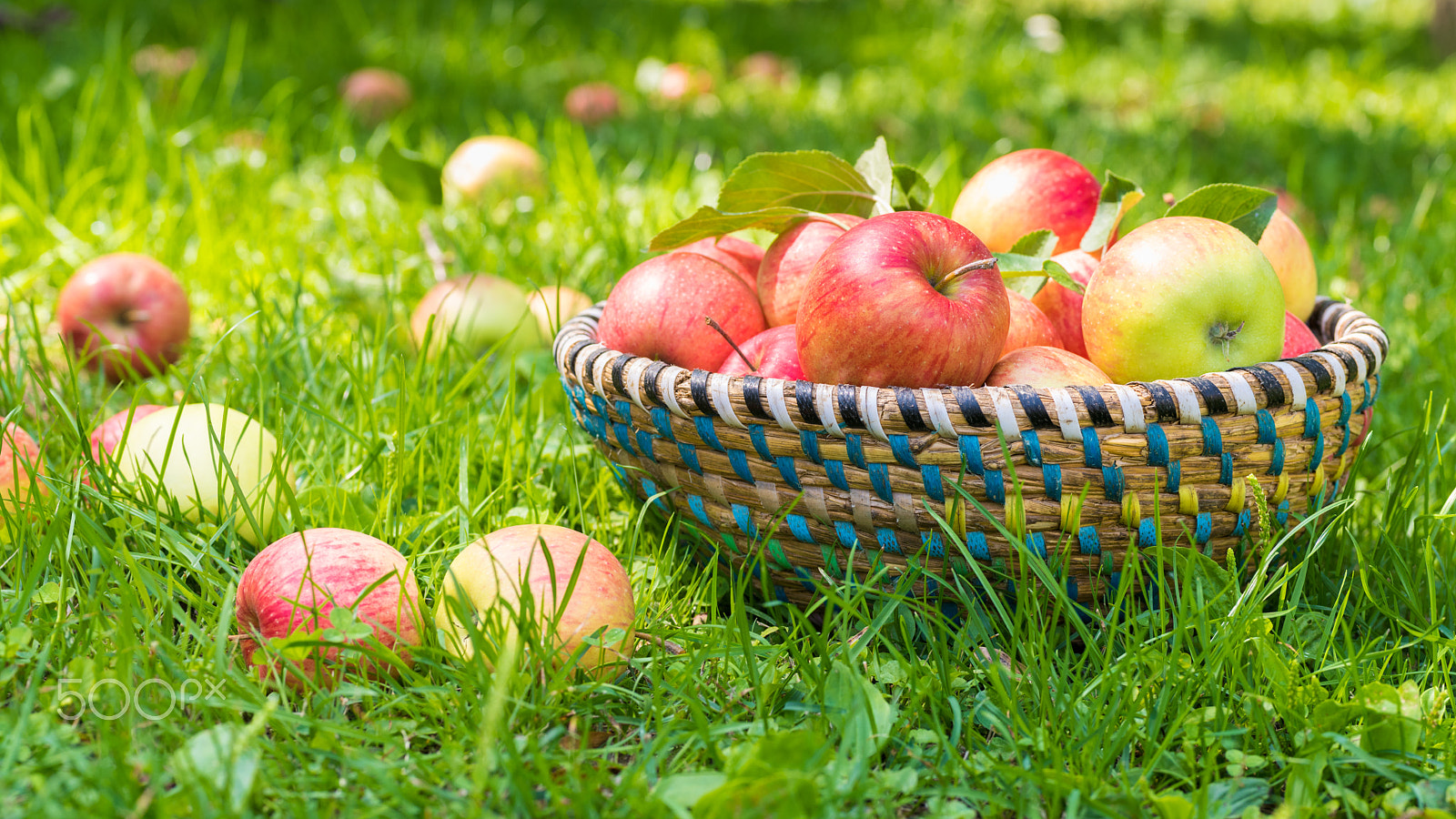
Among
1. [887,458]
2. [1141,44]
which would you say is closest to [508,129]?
[887,458]

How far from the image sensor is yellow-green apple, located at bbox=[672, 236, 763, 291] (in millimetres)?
1861

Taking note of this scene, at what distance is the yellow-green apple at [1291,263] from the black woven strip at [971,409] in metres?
0.82

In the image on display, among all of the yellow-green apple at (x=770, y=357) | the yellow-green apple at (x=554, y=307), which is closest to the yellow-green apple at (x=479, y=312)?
the yellow-green apple at (x=554, y=307)

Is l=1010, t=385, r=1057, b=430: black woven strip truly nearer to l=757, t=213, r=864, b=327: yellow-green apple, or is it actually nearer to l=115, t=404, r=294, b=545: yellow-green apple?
l=757, t=213, r=864, b=327: yellow-green apple

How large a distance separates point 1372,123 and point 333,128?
3781mm

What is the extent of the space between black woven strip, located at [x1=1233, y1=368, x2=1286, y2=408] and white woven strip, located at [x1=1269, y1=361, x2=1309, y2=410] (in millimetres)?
20

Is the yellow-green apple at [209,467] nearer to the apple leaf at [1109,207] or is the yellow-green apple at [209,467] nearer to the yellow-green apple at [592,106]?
the apple leaf at [1109,207]

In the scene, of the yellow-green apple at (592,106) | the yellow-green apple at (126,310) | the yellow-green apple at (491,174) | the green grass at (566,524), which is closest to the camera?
the green grass at (566,524)

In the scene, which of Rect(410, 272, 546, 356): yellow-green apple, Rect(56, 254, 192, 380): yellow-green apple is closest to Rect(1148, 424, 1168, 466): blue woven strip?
Rect(410, 272, 546, 356): yellow-green apple

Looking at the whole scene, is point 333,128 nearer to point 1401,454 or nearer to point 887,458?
point 887,458

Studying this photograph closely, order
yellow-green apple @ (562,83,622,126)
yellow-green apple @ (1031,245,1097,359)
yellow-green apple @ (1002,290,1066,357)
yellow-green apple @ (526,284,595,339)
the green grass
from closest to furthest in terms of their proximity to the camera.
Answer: the green grass → yellow-green apple @ (1002,290,1066,357) → yellow-green apple @ (1031,245,1097,359) → yellow-green apple @ (526,284,595,339) → yellow-green apple @ (562,83,622,126)

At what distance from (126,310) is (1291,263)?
217cm

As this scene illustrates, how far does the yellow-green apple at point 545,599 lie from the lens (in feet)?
4.08

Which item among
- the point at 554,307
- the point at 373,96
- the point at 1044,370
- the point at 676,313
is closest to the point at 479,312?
the point at 554,307
